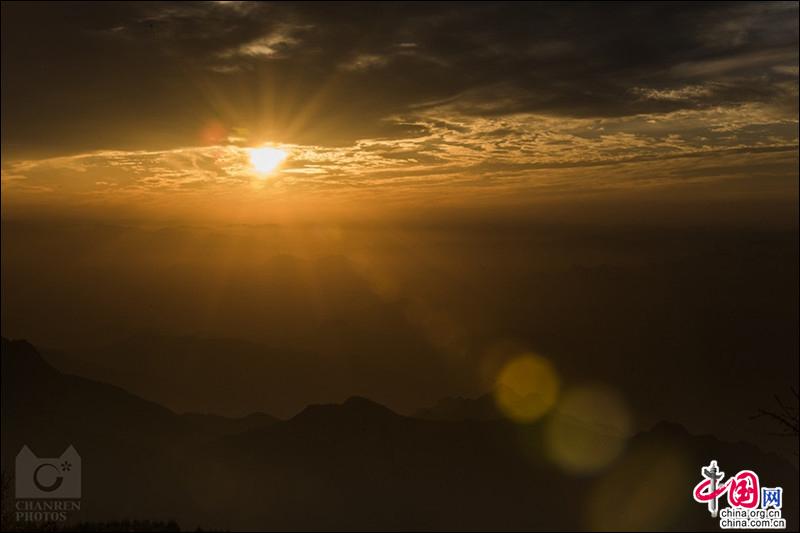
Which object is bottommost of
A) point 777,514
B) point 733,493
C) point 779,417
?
point 777,514

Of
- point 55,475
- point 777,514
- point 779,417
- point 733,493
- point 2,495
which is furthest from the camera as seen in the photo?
point 55,475

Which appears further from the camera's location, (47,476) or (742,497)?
(47,476)

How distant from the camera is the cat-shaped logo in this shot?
37.8m

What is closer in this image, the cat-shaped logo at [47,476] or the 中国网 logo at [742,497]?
the 中国网 logo at [742,497]

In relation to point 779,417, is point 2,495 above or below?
below

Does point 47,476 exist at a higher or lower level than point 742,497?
higher

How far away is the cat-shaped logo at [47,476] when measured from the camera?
37.8m

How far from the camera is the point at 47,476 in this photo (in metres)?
41.1

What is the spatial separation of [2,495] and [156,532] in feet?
35.8

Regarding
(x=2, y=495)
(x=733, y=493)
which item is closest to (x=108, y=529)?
(x=2, y=495)

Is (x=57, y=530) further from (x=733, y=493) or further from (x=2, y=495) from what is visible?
(x=733, y=493)

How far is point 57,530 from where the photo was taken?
102ft

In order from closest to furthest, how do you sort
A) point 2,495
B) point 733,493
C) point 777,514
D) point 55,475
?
point 733,493 < point 777,514 < point 2,495 < point 55,475

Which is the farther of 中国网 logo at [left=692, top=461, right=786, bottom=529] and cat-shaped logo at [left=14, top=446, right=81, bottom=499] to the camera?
cat-shaped logo at [left=14, top=446, right=81, bottom=499]
